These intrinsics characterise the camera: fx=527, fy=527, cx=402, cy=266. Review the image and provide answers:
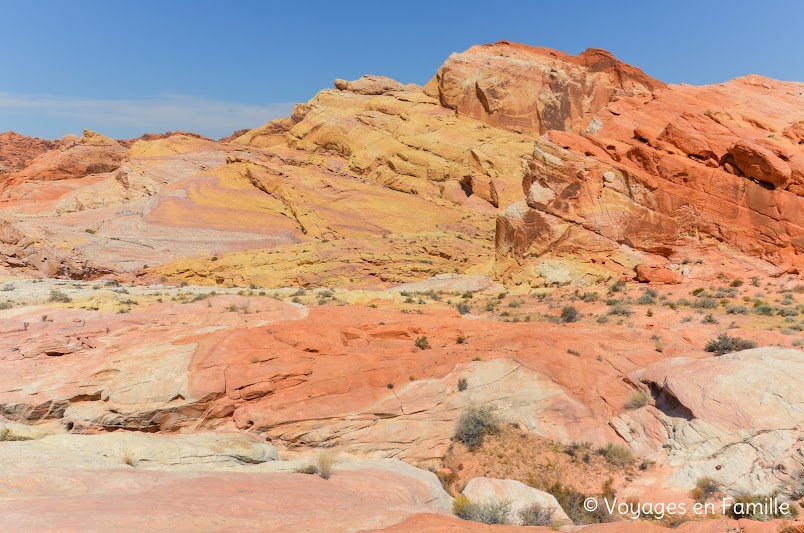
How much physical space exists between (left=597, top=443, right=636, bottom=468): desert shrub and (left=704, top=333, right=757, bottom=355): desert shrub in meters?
4.66

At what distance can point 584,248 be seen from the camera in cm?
2777

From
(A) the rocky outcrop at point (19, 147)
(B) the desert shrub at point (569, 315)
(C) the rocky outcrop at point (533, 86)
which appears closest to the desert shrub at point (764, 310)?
(B) the desert shrub at point (569, 315)

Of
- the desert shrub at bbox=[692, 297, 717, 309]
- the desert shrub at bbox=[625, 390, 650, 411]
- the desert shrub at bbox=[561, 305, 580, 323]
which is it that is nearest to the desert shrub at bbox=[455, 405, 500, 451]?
the desert shrub at bbox=[625, 390, 650, 411]

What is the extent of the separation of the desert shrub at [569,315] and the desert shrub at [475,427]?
8.18 meters

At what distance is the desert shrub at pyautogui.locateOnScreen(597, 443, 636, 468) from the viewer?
10859 millimetres

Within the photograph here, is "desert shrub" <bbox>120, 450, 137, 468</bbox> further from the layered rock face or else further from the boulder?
the boulder

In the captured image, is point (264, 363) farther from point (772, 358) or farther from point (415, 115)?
point (415, 115)

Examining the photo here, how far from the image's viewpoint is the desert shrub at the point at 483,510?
797 cm

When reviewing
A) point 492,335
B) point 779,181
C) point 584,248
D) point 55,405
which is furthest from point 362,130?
point 55,405

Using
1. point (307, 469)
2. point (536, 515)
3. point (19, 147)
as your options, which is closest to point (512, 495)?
point (536, 515)

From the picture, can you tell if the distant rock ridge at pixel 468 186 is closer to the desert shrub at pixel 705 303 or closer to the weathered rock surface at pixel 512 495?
the desert shrub at pixel 705 303

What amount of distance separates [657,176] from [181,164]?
45957mm

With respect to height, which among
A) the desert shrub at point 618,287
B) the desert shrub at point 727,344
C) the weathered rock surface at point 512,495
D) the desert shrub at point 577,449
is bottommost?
the weathered rock surface at point 512,495

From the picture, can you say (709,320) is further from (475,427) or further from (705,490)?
(475,427)
